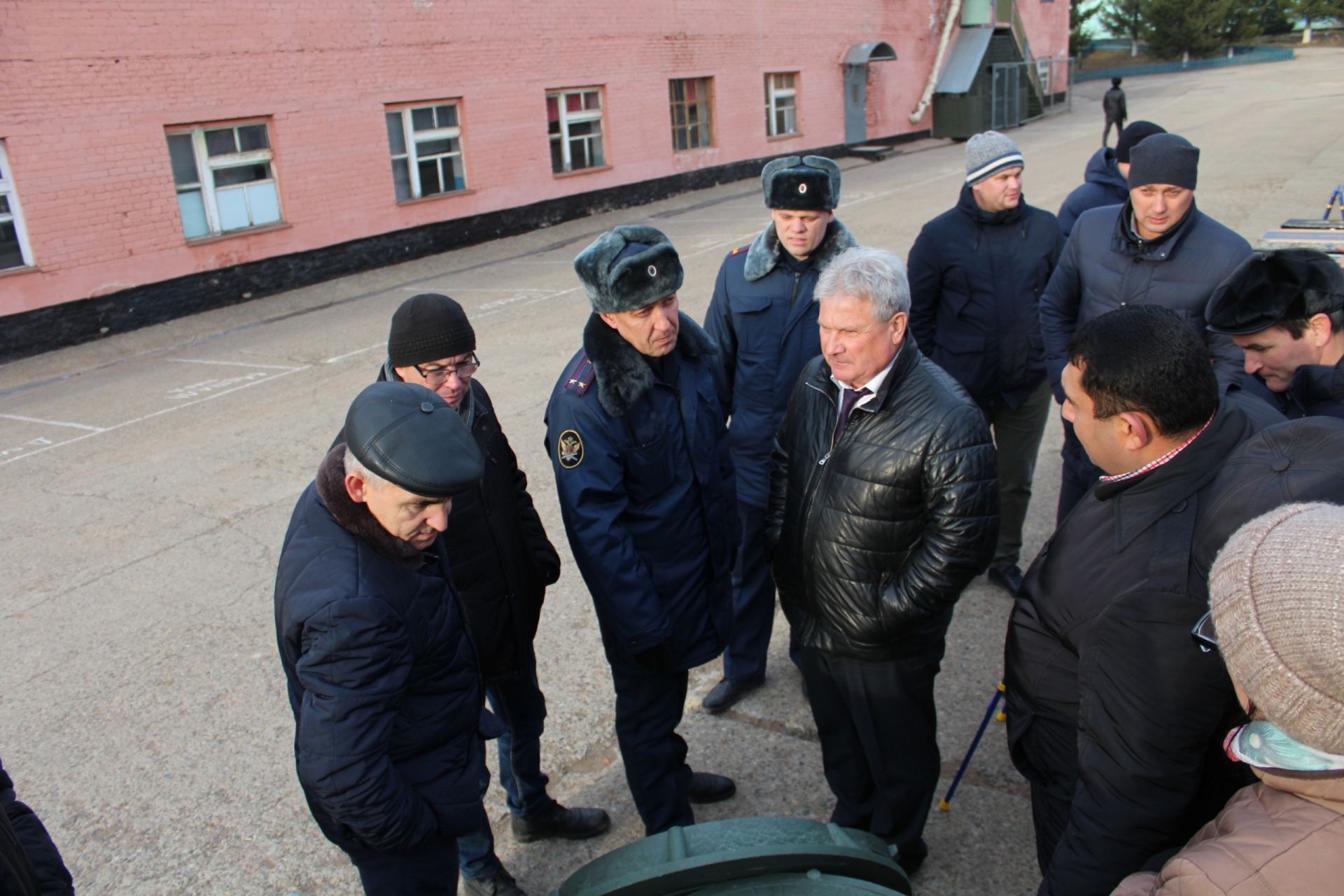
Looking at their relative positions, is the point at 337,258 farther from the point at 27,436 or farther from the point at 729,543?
the point at 729,543

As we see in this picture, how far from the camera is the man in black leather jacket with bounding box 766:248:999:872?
268cm

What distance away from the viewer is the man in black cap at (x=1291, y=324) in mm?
2830

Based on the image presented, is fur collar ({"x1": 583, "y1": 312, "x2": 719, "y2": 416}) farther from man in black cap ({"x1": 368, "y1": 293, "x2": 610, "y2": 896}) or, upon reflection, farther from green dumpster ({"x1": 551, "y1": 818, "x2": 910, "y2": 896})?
green dumpster ({"x1": 551, "y1": 818, "x2": 910, "y2": 896})

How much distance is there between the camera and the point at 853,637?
281 centimetres

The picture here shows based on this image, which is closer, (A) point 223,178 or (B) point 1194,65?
(A) point 223,178

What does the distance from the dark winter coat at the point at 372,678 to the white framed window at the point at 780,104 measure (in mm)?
22871

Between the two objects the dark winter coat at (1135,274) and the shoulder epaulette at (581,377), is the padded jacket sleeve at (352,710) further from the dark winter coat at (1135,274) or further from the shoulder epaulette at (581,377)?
the dark winter coat at (1135,274)

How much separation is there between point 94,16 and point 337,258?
4336 mm

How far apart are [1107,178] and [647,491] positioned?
178 inches

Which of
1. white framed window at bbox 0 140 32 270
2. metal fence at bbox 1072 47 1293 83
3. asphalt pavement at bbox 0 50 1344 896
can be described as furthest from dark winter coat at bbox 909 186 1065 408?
metal fence at bbox 1072 47 1293 83

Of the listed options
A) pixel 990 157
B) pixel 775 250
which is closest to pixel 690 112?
pixel 990 157

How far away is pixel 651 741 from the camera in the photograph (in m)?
3.13

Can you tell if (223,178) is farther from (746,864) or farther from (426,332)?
(746,864)

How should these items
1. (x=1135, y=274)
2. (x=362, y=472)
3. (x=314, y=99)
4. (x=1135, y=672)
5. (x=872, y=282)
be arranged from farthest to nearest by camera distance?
(x=314, y=99)
(x=1135, y=274)
(x=872, y=282)
(x=362, y=472)
(x=1135, y=672)
